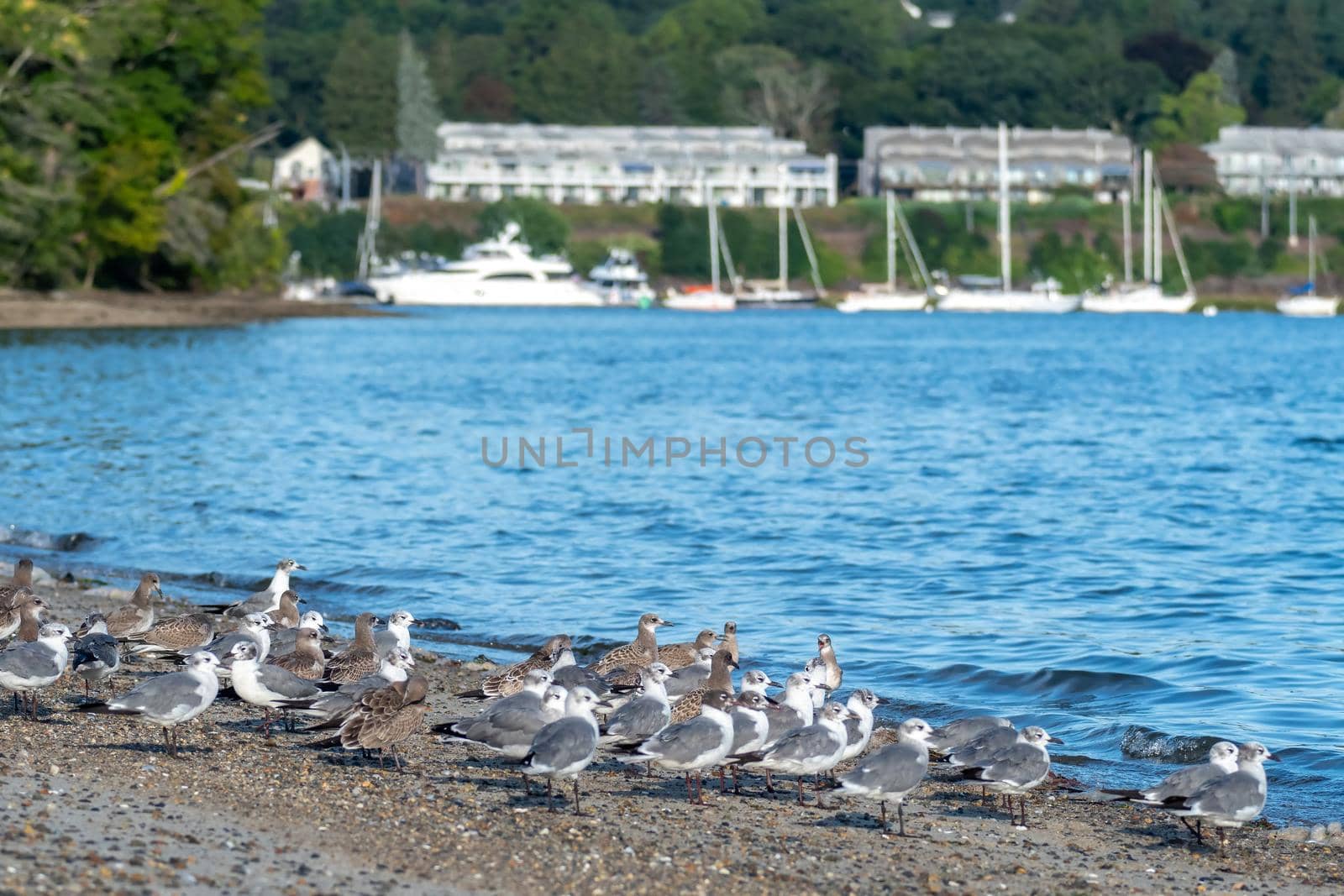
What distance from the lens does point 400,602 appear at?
18.8 meters

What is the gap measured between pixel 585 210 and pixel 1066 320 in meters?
44.9

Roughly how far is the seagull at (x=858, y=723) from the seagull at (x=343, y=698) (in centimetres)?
287

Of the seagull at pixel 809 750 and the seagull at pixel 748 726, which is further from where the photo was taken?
the seagull at pixel 748 726

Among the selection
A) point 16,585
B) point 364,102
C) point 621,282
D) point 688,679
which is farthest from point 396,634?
point 364,102

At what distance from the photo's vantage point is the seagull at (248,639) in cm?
1240

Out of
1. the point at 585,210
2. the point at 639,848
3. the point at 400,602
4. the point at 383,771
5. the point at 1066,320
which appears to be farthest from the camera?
the point at 585,210

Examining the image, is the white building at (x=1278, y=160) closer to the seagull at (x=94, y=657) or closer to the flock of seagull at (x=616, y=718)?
the flock of seagull at (x=616, y=718)

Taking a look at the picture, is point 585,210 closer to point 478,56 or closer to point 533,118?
point 533,118

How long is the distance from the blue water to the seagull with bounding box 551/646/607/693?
9.43 ft

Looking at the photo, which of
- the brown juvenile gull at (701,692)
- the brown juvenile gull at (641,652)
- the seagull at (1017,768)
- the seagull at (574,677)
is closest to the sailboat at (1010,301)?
the brown juvenile gull at (641,652)

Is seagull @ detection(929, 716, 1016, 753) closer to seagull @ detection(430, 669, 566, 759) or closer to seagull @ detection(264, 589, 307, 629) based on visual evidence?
seagull @ detection(430, 669, 566, 759)

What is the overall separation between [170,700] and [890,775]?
419 centimetres

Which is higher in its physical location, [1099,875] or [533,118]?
[533,118]

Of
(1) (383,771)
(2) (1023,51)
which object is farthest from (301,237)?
(1) (383,771)
